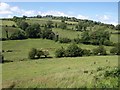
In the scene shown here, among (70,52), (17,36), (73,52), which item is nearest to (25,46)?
(17,36)

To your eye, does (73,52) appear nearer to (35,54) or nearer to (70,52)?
(70,52)

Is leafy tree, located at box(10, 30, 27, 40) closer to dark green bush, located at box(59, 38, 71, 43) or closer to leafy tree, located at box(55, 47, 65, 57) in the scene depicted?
dark green bush, located at box(59, 38, 71, 43)

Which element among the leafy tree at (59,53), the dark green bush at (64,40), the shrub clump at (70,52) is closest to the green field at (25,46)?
the dark green bush at (64,40)

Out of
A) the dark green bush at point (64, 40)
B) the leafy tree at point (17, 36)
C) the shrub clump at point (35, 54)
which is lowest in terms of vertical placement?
the shrub clump at point (35, 54)

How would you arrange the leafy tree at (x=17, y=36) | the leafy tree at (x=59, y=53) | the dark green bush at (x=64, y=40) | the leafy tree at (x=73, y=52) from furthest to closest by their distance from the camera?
the leafy tree at (x=17, y=36), the dark green bush at (x=64, y=40), the leafy tree at (x=73, y=52), the leafy tree at (x=59, y=53)

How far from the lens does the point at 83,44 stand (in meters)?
87.7

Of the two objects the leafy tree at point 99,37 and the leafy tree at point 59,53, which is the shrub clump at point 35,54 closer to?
the leafy tree at point 59,53

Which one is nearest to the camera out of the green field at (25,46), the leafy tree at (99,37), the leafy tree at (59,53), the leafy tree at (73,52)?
the leafy tree at (59,53)

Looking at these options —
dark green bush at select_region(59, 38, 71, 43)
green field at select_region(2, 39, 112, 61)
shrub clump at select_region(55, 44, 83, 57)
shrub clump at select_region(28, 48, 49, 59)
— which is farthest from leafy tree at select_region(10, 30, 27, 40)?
shrub clump at select_region(55, 44, 83, 57)

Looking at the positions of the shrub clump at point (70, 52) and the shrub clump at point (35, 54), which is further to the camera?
the shrub clump at point (70, 52)

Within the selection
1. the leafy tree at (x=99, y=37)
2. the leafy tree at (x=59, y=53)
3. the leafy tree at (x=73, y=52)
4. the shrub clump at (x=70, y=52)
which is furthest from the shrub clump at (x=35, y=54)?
the leafy tree at (x=99, y=37)

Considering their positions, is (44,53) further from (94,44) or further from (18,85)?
(18,85)

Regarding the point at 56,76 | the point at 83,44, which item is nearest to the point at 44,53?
the point at 83,44

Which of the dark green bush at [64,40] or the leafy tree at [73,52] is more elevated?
the dark green bush at [64,40]
